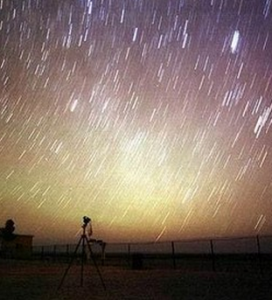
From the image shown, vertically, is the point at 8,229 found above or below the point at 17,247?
above

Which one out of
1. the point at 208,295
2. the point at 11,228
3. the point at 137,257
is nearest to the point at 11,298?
the point at 208,295

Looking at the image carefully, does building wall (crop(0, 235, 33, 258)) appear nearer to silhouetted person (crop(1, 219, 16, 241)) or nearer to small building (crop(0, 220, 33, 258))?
small building (crop(0, 220, 33, 258))

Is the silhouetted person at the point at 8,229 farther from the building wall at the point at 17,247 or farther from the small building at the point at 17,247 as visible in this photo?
the building wall at the point at 17,247

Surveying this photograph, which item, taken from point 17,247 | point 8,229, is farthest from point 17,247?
point 8,229

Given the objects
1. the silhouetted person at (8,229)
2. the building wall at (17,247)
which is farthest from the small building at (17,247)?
the silhouetted person at (8,229)

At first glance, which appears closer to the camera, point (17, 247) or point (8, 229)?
point (8, 229)

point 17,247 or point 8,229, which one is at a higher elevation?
point 8,229

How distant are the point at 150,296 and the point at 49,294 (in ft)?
8.14

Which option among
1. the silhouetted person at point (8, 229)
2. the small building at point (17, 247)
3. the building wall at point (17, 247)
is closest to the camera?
the silhouetted person at point (8, 229)

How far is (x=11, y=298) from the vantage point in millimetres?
8562

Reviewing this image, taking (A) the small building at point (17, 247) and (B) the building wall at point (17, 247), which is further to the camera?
(B) the building wall at point (17, 247)

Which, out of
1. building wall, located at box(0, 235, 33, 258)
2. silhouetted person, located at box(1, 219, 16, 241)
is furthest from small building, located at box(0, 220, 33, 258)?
silhouetted person, located at box(1, 219, 16, 241)

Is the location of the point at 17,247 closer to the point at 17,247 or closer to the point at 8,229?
the point at 17,247

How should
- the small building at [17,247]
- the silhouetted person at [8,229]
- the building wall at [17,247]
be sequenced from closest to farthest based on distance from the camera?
the silhouetted person at [8,229], the small building at [17,247], the building wall at [17,247]
